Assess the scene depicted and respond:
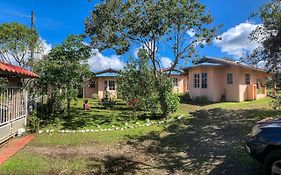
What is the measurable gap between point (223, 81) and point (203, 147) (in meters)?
15.8

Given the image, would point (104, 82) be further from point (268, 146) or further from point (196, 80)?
point (268, 146)

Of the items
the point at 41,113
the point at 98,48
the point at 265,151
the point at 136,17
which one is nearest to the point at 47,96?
the point at 41,113

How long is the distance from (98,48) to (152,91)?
12.3ft

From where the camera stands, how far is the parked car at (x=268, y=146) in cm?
512

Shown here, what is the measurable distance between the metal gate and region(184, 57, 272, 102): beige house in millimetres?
15004

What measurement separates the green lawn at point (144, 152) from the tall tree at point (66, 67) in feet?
6.88

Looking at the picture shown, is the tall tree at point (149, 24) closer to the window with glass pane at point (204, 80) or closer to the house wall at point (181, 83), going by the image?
the window with glass pane at point (204, 80)

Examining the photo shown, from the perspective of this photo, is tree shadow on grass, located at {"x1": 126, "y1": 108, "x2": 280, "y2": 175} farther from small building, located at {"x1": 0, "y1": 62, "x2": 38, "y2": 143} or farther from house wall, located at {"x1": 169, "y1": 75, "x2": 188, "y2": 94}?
house wall, located at {"x1": 169, "y1": 75, "x2": 188, "y2": 94}

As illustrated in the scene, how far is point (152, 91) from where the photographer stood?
1535 cm

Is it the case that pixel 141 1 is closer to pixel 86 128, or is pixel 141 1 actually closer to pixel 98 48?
pixel 98 48

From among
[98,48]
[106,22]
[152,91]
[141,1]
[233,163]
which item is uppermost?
[141,1]

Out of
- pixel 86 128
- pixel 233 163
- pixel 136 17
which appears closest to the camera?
pixel 233 163

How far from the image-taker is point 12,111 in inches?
414

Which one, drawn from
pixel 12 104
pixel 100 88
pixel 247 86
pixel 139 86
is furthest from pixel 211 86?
pixel 12 104
